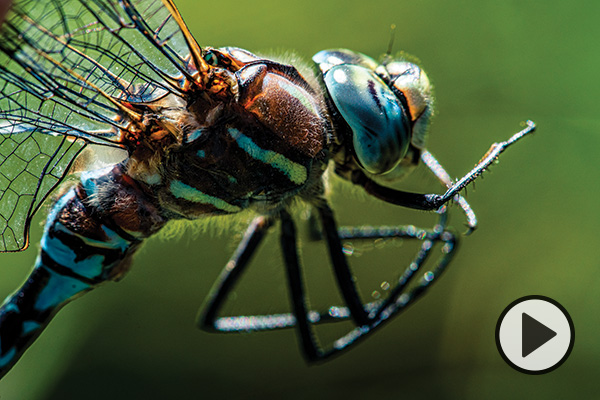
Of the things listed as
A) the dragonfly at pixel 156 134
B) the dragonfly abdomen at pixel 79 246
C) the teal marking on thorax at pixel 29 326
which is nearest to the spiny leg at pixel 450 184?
the dragonfly at pixel 156 134

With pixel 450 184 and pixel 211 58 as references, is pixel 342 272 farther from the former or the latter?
pixel 211 58

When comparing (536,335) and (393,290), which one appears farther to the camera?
(393,290)

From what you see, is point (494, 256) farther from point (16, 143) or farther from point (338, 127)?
point (16, 143)

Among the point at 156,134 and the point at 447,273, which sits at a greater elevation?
the point at 156,134

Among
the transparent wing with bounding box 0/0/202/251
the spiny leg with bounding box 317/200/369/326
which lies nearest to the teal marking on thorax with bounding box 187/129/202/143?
the transparent wing with bounding box 0/0/202/251

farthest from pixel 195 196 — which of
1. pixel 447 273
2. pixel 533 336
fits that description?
pixel 447 273

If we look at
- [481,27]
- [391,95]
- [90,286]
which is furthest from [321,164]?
[481,27]
